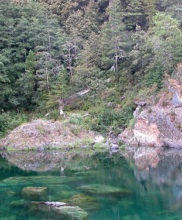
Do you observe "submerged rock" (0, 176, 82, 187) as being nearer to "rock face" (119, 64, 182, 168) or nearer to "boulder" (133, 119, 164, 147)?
"rock face" (119, 64, 182, 168)

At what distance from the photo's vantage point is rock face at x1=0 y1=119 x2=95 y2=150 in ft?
75.9

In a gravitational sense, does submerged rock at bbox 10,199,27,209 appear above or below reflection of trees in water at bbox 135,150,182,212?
above

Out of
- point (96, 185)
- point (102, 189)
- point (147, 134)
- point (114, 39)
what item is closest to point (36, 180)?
point (96, 185)

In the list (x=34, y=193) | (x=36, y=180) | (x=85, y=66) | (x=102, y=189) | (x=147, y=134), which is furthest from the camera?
(x=85, y=66)

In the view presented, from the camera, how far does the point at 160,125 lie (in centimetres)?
2389

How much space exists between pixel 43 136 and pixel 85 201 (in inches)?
554

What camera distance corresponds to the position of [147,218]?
8875mm

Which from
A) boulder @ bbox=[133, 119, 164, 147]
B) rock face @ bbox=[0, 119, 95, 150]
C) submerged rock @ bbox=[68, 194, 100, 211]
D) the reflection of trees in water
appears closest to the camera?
submerged rock @ bbox=[68, 194, 100, 211]

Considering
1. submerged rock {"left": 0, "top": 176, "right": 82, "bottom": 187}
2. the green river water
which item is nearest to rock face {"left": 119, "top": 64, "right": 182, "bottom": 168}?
the green river water

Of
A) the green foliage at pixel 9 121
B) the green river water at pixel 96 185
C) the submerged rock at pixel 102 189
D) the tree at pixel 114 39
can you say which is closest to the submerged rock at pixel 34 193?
the green river water at pixel 96 185

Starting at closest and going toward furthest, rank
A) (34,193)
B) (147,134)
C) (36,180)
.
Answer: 1. (34,193)
2. (36,180)
3. (147,134)

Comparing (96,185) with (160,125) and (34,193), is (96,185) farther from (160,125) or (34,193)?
(160,125)

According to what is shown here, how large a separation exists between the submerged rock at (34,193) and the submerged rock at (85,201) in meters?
1.21

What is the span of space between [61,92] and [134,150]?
32.1 ft
